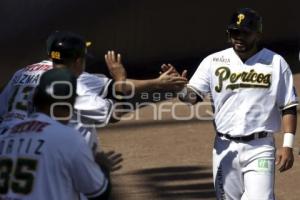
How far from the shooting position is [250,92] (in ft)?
21.1

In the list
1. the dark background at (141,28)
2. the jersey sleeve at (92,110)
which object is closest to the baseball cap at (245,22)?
the jersey sleeve at (92,110)

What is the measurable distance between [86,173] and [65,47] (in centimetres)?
118

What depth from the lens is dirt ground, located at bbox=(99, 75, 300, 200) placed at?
8.52 metres

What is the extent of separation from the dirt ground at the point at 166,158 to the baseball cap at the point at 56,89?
405cm

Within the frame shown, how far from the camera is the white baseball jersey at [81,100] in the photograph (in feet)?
17.3

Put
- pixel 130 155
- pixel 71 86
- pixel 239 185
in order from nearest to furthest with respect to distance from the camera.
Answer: pixel 71 86
pixel 239 185
pixel 130 155

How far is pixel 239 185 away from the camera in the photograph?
21.1ft

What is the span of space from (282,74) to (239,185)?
0.91m

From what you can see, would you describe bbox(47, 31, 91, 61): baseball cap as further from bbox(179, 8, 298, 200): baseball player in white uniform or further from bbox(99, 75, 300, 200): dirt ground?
bbox(99, 75, 300, 200): dirt ground

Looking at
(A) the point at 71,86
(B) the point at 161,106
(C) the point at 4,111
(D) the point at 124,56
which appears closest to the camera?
(A) the point at 71,86

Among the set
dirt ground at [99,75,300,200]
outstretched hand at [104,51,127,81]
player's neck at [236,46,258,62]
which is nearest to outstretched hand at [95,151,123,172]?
outstretched hand at [104,51,127,81]

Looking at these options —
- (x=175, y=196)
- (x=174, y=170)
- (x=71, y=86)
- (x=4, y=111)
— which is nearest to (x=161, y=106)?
(x=174, y=170)

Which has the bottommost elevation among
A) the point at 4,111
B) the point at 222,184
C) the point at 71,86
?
the point at 222,184

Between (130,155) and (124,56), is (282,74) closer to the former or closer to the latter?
(130,155)
